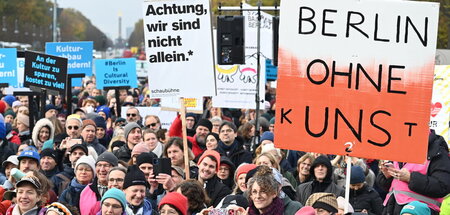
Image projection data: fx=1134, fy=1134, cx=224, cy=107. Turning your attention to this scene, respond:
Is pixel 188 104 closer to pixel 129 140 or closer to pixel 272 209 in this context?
pixel 129 140

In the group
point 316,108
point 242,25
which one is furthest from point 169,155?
point 242,25

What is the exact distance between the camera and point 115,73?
22406mm

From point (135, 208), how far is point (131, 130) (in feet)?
14.0

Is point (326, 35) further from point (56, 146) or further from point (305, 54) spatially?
point (56, 146)

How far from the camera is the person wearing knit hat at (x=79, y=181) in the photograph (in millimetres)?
10539

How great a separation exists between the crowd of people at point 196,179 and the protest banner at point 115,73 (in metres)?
7.34

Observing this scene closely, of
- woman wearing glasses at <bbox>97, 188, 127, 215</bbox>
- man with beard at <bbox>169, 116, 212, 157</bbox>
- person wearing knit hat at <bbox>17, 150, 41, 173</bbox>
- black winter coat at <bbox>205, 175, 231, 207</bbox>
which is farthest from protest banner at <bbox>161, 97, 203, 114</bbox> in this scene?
woman wearing glasses at <bbox>97, 188, 127, 215</bbox>

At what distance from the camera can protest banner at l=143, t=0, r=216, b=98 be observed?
37.8ft

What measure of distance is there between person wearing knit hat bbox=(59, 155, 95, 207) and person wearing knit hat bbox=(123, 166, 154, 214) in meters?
1.16

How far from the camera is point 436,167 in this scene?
31.1ft

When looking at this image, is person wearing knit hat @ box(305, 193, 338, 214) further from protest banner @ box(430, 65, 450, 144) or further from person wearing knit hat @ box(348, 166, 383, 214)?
protest banner @ box(430, 65, 450, 144)

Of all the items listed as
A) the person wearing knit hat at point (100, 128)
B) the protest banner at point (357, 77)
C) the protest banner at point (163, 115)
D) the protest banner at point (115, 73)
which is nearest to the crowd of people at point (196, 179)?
the protest banner at point (357, 77)

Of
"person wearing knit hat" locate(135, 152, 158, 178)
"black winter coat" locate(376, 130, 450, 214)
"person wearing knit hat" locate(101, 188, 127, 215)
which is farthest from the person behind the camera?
"person wearing knit hat" locate(135, 152, 158, 178)

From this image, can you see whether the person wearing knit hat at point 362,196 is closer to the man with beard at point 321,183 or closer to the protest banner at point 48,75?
the man with beard at point 321,183
